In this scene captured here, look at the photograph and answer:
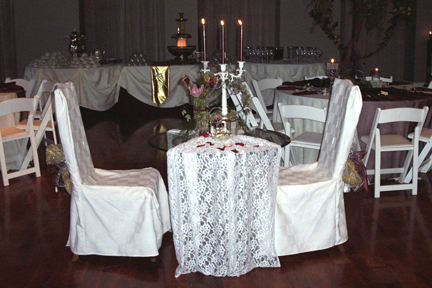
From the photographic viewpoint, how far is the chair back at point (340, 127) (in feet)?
8.73

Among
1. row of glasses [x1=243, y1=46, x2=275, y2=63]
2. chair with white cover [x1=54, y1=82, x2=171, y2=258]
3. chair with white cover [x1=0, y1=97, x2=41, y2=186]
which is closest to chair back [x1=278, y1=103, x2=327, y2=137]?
chair with white cover [x1=54, y1=82, x2=171, y2=258]

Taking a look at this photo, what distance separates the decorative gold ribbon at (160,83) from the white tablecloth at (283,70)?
4.01 feet

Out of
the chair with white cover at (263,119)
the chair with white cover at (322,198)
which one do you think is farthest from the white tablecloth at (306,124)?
the chair with white cover at (322,198)

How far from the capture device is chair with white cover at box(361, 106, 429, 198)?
143 inches

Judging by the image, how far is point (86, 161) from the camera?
2.93 meters

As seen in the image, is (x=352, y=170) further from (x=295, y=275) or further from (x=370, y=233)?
(x=295, y=275)

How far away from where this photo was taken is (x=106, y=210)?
274 cm

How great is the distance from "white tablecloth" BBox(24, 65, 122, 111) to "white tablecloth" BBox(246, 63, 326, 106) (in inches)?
79.1

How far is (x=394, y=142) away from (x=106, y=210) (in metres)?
2.37

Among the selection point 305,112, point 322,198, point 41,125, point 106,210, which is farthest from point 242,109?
point 41,125

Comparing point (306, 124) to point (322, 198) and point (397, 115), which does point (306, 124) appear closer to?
point (397, 115)

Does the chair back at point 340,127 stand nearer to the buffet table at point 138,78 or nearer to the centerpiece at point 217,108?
the centerpiece at point 217,108

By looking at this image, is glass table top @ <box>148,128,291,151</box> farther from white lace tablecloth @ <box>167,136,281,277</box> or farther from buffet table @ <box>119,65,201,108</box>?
buffet table @ <box>119,65,201,108</box>

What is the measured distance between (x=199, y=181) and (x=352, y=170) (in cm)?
109
